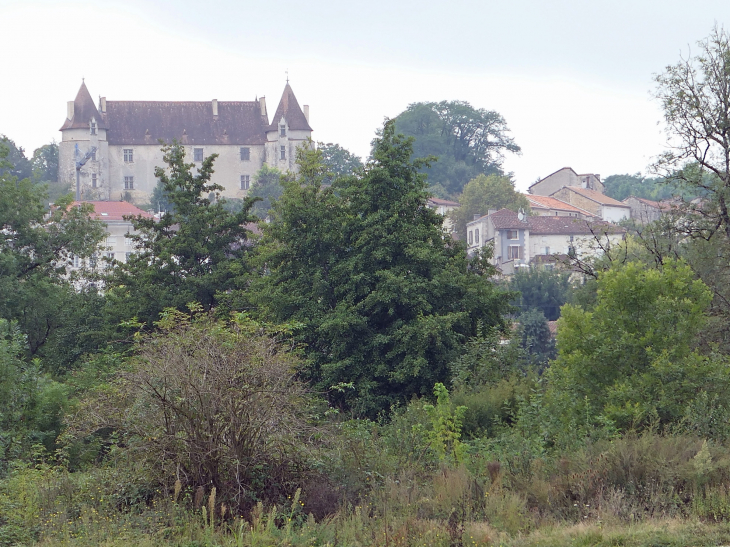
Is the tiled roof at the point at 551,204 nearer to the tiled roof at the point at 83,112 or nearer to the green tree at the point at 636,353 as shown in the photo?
the tiled roof at the point at 83,112

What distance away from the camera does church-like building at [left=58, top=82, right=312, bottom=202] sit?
122 meters

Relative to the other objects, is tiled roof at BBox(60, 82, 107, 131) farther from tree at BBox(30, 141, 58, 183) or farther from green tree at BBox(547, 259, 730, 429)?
green tree at BBox(547, 259, 730, 429)

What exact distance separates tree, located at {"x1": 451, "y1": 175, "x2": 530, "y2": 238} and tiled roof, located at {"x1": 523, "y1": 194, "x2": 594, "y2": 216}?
741 cm

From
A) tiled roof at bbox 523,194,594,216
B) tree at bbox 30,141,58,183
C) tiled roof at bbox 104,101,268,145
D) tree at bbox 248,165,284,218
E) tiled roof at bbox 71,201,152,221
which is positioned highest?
tiled roof at bbox 104,101,268,145

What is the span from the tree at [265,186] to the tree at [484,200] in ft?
65.6

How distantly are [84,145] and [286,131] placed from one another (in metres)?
26.5

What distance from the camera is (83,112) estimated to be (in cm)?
12300

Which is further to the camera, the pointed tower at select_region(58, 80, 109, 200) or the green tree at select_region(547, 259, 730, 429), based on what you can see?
the pointed tower at select_region(58, 80, 109, 200)

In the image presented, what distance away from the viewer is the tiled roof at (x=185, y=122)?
416ft

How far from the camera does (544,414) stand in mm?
13625

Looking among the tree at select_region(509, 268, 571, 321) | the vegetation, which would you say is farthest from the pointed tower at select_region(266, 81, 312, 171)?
the vegetation

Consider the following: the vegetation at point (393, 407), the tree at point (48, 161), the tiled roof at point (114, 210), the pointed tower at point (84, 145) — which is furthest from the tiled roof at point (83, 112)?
the vegetation at point (393, 407)

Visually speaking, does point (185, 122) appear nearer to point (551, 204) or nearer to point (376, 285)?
point (551, 204)

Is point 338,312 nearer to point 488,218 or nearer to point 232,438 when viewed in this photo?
point 232,438
